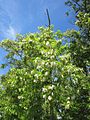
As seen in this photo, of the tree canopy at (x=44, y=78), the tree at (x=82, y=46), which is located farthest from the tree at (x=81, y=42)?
the tree canopy at (x=44, y=78)

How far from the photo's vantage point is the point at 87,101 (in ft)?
93.0

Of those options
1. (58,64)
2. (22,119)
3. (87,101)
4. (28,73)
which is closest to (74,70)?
(58,64)

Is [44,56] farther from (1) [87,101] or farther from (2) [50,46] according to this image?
(1) [87,101]

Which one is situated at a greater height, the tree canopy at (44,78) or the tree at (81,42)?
→ the tree at (81,42)

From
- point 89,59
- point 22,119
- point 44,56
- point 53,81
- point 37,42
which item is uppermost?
point 89,59

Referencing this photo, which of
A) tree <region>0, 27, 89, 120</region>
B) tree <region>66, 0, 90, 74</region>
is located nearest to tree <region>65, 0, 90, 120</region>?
tree <region>66, 0, 90, 74</region>

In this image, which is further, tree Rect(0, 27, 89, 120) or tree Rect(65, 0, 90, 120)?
tree Rect(65, 0, 90, 120)

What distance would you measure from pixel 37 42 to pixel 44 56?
5.17 feet

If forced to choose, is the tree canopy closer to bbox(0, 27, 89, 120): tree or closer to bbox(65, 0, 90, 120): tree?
bbox(0, 27, 89, 120): tree

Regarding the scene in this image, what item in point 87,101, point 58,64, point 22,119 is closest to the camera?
point 58,64

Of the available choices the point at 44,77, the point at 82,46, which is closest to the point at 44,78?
the point at 44,77

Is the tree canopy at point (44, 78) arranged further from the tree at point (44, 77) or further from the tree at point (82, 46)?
the tree at point (82, 46)

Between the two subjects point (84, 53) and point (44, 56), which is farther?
point (84, 53)

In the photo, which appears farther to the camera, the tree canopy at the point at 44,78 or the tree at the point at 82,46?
the tree at the point at 82,46
